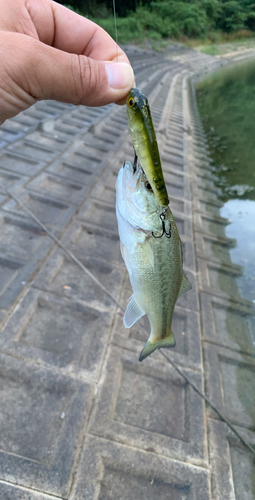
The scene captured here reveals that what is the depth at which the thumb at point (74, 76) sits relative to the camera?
7.75ft

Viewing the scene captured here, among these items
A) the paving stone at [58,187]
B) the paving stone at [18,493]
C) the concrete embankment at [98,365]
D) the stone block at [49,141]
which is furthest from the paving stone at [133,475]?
the stone block at [49,141]

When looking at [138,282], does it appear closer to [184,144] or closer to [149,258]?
[149,258]

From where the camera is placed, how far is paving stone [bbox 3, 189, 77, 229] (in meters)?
6.94

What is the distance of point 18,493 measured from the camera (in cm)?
332

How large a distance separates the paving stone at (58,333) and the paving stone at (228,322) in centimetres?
213

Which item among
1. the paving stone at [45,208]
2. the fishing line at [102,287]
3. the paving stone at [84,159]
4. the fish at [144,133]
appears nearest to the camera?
the fish at [144,133]

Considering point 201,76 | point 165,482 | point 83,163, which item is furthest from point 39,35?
point 201,76

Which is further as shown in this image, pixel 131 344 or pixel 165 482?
pixel 131 344

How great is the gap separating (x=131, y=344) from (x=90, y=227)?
323 centimetres

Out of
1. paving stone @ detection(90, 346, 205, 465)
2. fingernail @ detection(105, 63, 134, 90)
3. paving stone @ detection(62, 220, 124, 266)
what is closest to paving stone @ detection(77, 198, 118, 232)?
paving stone @ detection(62, 220, 124, 266)

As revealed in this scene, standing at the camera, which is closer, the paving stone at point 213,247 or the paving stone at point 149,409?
the paving stone at point 149,409

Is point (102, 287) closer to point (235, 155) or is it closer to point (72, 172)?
point (72, 172)

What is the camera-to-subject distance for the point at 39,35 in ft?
10.2

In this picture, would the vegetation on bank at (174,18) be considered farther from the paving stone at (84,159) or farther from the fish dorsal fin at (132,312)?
the fish dorsal fin at (132,312)
